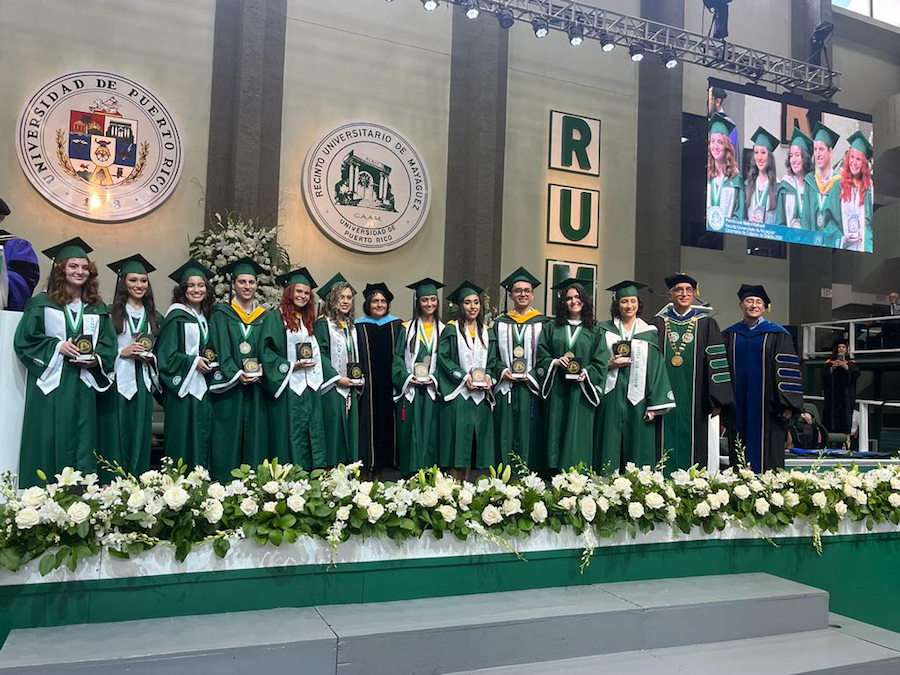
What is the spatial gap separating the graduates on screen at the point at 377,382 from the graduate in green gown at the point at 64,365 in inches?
68.9

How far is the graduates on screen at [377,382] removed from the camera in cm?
536

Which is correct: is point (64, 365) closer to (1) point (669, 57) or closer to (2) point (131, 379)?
(2) point (131, 379)

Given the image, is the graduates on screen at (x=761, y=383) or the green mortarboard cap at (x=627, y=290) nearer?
the green mortarboard cap at (x=627, y=290)

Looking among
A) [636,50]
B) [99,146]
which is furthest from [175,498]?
[636,50]

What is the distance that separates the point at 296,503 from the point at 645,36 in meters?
8.08

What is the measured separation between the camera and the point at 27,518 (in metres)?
2.20

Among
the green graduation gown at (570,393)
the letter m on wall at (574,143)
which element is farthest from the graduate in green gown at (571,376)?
the letter m on wall at (574,143)

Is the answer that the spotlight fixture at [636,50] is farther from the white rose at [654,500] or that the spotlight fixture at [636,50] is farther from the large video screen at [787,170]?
the white rose at [654,500]

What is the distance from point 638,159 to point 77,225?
7002mm

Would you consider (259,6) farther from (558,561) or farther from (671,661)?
(671,661)

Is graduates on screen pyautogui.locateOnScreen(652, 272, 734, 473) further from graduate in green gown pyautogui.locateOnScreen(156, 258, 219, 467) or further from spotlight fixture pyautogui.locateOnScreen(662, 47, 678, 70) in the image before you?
spotlight fixture pyautogui.locateOnScreen(662, 47, 678, 70)

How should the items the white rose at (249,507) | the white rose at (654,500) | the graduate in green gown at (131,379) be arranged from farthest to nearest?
1. the graduate in green gown at (131,379)
2. the white rose at (654,500)
3. the white rose at (249,507)

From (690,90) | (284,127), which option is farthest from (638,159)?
(284,127)

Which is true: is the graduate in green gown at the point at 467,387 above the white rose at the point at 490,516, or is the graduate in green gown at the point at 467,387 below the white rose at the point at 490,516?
above
